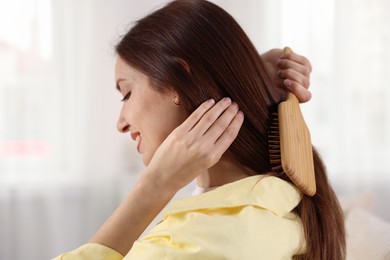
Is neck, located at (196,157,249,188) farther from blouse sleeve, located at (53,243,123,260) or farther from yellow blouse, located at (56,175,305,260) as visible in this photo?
blouse sleeve, located at (53,243,123,260)

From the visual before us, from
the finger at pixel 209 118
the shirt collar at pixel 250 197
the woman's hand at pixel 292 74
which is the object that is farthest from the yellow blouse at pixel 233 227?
the woman's hand at pixel 292 74

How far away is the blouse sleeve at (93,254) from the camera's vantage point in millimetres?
1135

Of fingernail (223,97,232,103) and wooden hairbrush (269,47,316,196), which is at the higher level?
fingernail (223,97,232,103)

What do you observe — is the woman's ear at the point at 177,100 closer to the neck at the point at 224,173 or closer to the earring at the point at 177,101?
the earring at the point at 177,101

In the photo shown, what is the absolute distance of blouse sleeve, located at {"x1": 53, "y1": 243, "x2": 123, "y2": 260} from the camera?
113 centimetres

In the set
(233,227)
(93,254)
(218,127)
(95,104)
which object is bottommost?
(95,104)

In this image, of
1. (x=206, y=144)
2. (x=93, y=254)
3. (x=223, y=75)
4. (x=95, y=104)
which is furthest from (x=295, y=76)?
(x=95, y=104)

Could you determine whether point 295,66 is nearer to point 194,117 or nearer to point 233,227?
point 194,117

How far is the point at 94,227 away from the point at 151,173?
1.95 meters

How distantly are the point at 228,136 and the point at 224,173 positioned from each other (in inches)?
5.2

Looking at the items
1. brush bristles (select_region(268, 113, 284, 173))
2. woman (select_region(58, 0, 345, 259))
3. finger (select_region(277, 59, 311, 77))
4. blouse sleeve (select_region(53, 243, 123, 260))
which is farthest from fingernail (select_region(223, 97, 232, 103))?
blouse sleeve (select_region(53, 243, 123, 260))

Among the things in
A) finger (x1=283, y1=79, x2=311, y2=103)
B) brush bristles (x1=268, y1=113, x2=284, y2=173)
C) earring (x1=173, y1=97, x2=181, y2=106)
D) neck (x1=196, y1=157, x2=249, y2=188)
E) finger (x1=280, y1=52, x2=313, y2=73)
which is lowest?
neck (x1=196, y1=157, x2=249, y2=188)

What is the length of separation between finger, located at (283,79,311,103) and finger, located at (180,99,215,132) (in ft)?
0.69

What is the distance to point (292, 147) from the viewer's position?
3.52 ft
